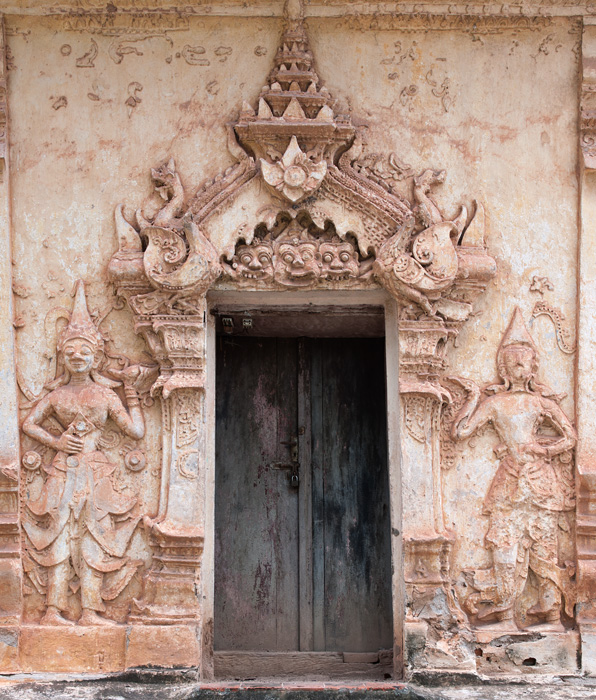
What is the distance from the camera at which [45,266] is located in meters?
6.18

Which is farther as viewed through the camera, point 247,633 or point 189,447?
point 247,633

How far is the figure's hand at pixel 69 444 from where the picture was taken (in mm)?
5977

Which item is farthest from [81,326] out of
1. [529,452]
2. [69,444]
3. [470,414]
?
[529,452]

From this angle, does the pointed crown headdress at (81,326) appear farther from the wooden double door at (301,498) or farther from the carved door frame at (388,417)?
the wooden double door at (301,498)

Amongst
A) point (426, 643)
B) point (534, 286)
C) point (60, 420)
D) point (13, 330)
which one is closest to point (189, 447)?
point (60, 420)

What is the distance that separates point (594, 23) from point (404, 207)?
66.5 inches

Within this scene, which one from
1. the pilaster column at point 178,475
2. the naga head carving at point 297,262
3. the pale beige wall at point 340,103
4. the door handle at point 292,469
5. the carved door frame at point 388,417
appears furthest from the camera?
the door handle at point 292,469

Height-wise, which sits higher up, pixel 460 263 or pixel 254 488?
pixel 460 263

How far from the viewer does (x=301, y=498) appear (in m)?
7.02

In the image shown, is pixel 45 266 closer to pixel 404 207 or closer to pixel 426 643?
pixel 404 207

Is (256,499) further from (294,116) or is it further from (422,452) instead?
(294,116)

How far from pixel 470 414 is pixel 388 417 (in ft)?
1.67

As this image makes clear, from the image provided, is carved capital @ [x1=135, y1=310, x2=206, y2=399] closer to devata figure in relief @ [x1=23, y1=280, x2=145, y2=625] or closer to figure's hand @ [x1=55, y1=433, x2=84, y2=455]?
devata figure in relief @ [x1=23, y1=280, x2=145, y2=625]

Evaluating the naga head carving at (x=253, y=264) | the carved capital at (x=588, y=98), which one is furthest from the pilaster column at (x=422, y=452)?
the carved capital at (x=588, y=98)
